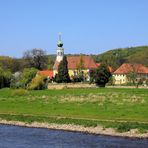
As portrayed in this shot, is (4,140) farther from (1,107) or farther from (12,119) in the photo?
(1,107)

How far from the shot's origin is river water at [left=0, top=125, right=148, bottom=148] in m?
36.5

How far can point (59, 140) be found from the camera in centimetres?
3953

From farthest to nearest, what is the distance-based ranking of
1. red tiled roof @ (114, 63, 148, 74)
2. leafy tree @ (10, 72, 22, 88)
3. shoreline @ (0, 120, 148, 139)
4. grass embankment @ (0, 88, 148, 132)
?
red tiled roof @ (114, 63, 148, 74), leafy tree @ (10, 72, 22, 88), grass embankment @ (0, 88, 148, 132), shoreline @ (0, 120, 148, 139)

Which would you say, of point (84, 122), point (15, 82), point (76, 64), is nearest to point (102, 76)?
point (15, 82)

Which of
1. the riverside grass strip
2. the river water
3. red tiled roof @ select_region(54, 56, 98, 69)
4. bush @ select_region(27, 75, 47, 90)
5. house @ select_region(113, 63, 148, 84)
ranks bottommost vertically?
the river water

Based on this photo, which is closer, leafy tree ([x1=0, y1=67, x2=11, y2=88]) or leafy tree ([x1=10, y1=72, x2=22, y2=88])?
leafy tree ([x1=10, y1=72, x2=22, y2=88])

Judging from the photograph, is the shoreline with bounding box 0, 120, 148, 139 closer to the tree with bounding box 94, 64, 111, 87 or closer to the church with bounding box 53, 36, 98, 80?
the tree with bounding box 94, 64, 111, 87

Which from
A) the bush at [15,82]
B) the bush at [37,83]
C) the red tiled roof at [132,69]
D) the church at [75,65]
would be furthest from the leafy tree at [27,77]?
the red tiled roof at [132,69]

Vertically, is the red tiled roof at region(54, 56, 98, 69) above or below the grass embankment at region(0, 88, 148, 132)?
above

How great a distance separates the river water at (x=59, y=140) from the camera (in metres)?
36.5

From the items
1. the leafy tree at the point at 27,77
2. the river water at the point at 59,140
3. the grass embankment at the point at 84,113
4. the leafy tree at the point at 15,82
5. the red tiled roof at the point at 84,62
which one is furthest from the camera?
the red tiled roof at the point at 84,62

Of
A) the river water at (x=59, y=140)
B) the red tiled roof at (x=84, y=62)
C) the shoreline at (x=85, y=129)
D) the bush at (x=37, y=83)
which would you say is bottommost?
the river water at (x=59, y=140)

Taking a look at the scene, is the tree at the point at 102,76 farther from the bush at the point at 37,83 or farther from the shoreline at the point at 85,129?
the shoreline at the point at 85,129

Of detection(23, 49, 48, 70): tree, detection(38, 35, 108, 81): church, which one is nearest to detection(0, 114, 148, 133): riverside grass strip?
detection(38, 35, 108, 81): church
